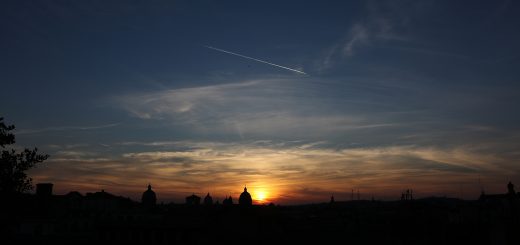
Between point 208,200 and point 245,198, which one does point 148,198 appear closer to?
point 245,198

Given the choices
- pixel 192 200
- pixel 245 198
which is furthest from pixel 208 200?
pixel 245 198

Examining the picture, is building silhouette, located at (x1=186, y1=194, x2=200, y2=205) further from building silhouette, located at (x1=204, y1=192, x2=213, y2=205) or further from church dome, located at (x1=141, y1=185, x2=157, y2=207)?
church dome, located at (x1=141, y1=185, x2=157, y2=207)

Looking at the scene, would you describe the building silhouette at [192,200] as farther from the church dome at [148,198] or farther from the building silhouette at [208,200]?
the church dome at [148,198]

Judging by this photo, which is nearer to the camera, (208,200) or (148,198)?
(148,198)

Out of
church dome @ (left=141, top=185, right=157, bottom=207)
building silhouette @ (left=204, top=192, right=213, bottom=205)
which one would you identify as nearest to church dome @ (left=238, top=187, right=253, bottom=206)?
church dome @ (left=141, top=185, right=157, bottom=207)

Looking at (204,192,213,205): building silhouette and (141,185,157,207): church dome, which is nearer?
(141,185,157,207): church dome

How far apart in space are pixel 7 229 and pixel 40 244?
1421 inches

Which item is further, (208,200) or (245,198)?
(208,200)

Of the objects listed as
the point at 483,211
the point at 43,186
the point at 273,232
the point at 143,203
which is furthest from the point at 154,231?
the point at 483,211

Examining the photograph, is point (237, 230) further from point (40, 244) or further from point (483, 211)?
point (483, 211)

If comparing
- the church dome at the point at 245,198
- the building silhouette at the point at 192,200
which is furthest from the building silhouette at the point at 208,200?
the church dome at the point at 245,198

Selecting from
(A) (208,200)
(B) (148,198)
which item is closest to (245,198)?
(B) (148,198)

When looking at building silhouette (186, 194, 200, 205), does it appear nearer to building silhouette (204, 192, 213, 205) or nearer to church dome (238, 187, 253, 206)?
building silhouette (204, 192, 213, 205)

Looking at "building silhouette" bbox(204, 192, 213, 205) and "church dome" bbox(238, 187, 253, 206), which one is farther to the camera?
"building silhouette" bbox(204, 192, 213, 205)
